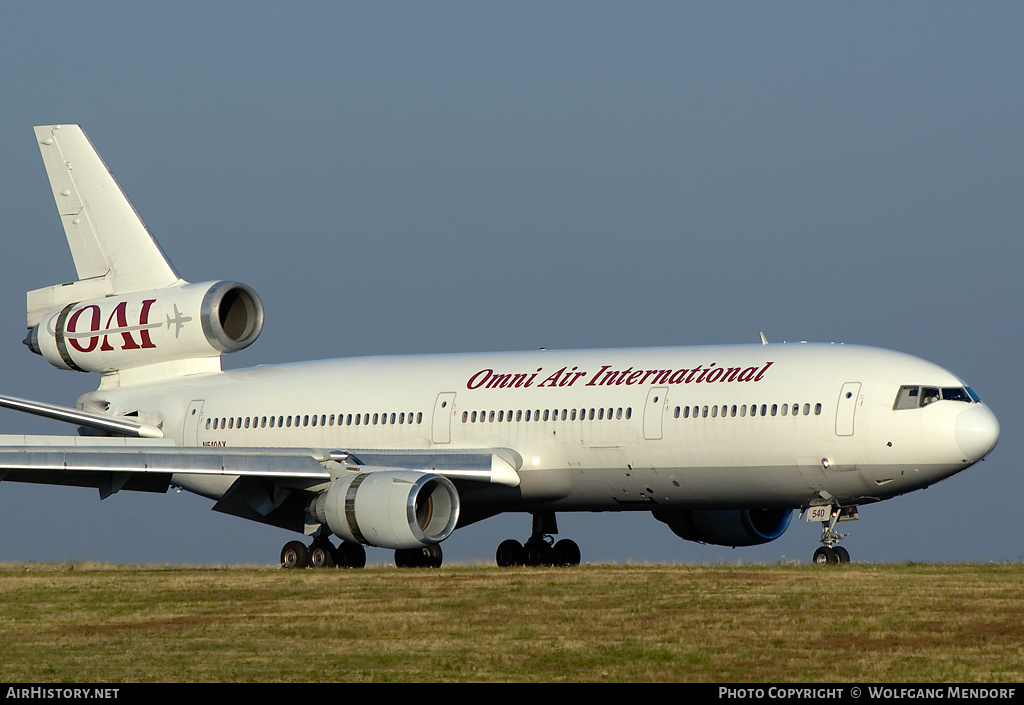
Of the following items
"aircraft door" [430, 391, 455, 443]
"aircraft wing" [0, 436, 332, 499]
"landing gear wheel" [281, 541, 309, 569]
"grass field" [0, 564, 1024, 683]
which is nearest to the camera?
"grass field" [0, 564, 1024, 683]

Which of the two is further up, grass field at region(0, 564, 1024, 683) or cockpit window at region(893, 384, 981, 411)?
cockpit window at region(893, 384, 981, 411)

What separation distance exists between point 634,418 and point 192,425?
10.9 metres

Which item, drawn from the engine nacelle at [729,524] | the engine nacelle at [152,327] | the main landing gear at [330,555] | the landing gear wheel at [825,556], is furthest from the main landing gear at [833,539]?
the engine nacelle at [152,327]

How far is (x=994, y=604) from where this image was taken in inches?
818

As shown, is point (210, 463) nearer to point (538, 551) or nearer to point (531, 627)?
point (538, 551)

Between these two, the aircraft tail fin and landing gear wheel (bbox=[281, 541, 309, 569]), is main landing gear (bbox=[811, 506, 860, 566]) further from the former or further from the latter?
the aircraft tail fin

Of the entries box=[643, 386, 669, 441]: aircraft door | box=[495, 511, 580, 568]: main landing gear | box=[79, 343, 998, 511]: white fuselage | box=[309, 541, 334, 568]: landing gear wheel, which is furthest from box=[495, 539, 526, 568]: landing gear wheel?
box=[643, 386, 669, 441]: aircraft door

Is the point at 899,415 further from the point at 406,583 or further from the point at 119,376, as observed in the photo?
the point at 119,376

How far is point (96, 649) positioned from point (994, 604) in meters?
11.0

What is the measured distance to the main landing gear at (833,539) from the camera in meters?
29.6

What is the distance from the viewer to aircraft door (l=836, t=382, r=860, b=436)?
2930 centimetres

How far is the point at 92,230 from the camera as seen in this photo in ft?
127

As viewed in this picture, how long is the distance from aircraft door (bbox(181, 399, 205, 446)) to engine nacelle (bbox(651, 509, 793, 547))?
1031 cm

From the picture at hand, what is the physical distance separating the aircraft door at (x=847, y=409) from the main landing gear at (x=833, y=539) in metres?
1.89
